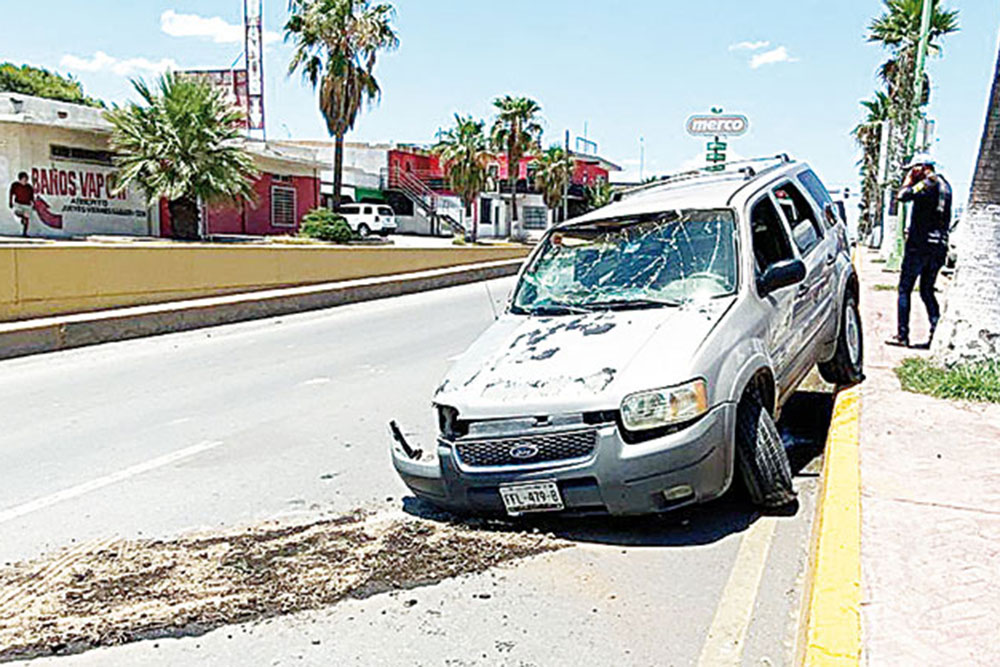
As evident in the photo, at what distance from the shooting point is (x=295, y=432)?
24.2 ft

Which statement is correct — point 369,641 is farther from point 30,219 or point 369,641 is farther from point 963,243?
point 30,219

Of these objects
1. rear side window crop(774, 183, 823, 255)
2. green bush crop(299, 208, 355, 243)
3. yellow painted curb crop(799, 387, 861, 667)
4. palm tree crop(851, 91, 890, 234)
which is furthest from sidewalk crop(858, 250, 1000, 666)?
palm tree crop(851, 91, 890, 234)

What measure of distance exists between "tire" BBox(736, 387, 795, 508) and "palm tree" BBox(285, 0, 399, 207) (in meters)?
33.6

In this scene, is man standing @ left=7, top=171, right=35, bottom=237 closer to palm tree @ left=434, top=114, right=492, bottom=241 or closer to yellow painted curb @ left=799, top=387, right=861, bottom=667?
yellow painted curb @ left=799, top=387, right=861, bottom=667

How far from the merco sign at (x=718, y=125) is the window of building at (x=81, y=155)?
20.2 metres

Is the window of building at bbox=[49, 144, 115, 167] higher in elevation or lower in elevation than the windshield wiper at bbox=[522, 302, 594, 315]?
higher

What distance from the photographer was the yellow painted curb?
3.23m

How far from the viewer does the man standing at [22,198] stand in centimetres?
2409

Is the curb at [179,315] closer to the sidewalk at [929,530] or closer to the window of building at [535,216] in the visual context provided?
the sidewalk at [929,530]

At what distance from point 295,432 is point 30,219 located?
2141cm

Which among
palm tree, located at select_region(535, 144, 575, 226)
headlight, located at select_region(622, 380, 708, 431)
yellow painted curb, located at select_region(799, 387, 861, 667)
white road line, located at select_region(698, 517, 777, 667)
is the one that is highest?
palm tree, located at select_region(535, 144, 575, 226)

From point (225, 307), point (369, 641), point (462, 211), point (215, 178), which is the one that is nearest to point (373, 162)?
point (462, 211)

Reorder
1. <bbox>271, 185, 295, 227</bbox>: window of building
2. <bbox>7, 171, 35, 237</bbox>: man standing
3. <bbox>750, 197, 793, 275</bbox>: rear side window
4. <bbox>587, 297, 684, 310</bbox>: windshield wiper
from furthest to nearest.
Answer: <bbox>271, 185, 295, 227</bbox>: window of building → <bbox>7, 171, 35, 237</bbox>: man standing → <bbox>750, 197, 793, 275</bbox>: rear side window → <bbox>587, 297, 684, 310</bbox>: windshield wiper

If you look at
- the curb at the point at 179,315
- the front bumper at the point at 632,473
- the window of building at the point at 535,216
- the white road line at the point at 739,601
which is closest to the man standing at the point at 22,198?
the curb at the point at 179,315
